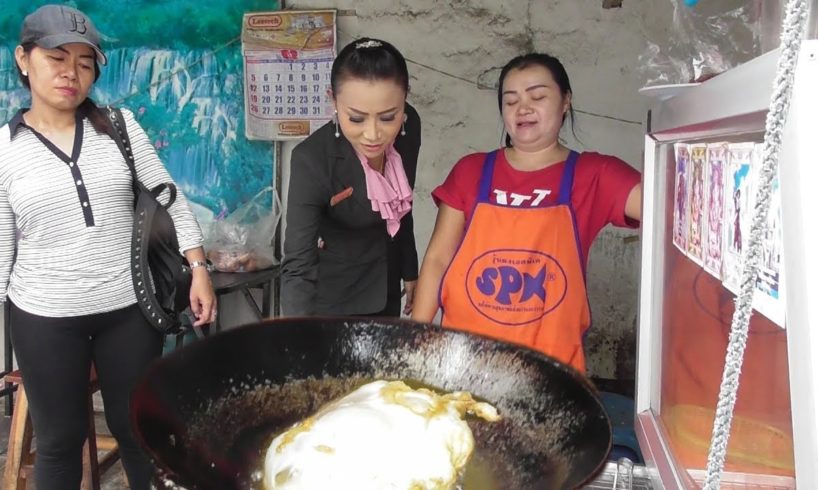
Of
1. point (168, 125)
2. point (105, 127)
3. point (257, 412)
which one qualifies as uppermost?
point (168, 125)

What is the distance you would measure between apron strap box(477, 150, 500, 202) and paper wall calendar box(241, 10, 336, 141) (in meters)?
1.89

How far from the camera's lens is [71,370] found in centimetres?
204

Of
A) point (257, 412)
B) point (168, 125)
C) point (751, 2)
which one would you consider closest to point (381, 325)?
point (257, 412)

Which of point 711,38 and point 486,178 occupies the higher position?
point 711,38

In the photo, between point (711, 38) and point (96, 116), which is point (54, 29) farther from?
point (711, 38)

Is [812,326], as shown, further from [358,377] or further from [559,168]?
[559,168]

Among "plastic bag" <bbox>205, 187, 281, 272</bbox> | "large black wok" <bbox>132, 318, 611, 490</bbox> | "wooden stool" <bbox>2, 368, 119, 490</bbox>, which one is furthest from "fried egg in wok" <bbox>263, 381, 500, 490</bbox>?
"plastic bag" <bbox>205, 187, 281, 272</bbox>

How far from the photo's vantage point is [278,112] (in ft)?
12.1

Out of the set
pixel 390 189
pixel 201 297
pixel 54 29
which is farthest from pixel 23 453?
pixel 390 189

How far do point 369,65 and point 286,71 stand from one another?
193 centimetres

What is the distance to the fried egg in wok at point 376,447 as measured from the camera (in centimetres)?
82

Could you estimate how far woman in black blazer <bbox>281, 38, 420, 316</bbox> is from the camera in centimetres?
189

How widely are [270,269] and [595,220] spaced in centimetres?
229

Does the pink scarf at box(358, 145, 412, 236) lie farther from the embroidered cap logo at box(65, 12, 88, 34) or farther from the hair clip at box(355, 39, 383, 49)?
the embroidered cap logo at box(65, 12, 88, 34)
